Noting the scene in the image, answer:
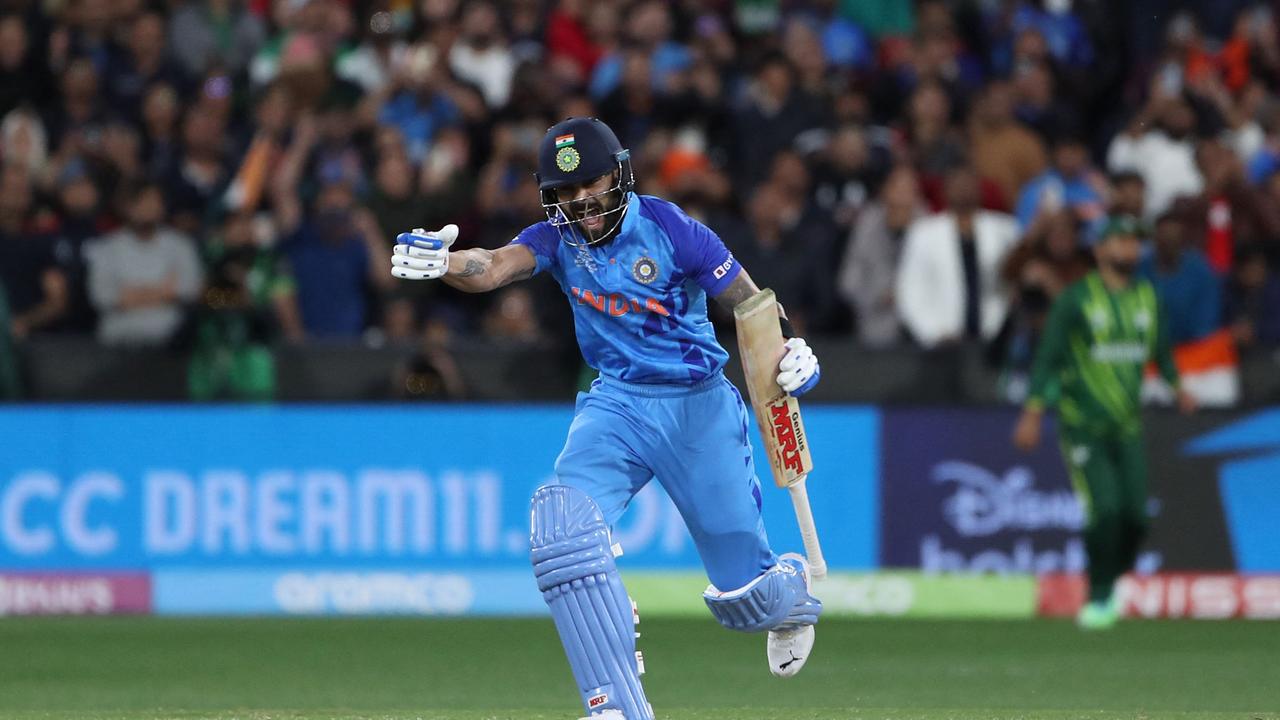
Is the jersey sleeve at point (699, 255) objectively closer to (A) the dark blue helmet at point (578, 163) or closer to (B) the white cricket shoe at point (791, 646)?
(A) the dark blue helmet at point (578, 163)

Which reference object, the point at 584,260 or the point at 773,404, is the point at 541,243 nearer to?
the point at 584,260

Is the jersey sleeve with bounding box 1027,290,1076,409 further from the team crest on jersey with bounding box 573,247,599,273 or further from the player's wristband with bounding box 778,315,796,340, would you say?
the team crest on jersey with bounding box 573,247,599,273

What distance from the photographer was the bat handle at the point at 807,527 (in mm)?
6738

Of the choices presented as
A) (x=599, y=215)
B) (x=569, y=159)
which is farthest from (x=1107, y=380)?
(x=569, y=159)

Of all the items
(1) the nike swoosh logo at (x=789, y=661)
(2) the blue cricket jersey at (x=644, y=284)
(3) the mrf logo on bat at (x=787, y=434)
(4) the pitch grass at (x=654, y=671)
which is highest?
(2) the blue cricket jersey at (x=644, y=284)

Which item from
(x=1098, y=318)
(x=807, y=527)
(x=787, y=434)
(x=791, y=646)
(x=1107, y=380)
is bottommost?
(x=1107, y=380)

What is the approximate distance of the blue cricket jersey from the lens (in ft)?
21.2

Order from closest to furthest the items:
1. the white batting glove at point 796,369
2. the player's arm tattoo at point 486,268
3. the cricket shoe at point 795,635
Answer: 1. the player's arm tattoo at point 486,268
2. the white batting glove at point 796,369
3. the cricket shoe at point 795,635

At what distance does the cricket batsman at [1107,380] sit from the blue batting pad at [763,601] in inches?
165

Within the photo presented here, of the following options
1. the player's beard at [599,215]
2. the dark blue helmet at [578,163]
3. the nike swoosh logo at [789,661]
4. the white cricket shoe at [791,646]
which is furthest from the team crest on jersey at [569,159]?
the nike swoosh logo at [789,661]

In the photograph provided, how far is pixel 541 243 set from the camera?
21.6 feet

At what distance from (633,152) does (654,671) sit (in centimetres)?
501

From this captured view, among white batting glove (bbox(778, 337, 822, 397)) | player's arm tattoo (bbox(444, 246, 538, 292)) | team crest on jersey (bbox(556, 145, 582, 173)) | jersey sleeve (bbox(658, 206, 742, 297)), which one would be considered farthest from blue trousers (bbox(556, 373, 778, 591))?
team crest on jersey (bbox(556, 145, 582, 173))

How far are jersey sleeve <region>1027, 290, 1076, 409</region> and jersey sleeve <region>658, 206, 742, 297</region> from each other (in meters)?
4.61
